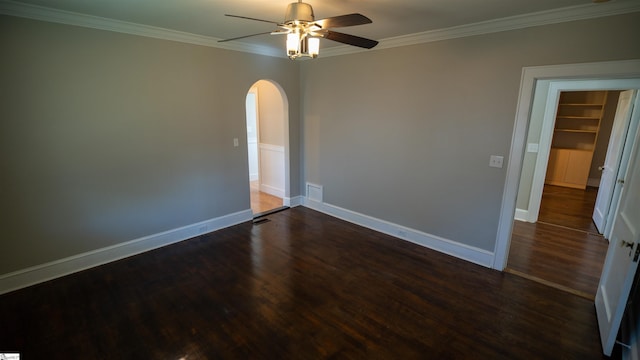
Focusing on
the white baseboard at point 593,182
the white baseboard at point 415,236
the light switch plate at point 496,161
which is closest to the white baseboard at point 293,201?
the white baseboard at point 415,236

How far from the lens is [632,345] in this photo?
80.5 inches

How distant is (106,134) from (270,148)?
3.02m

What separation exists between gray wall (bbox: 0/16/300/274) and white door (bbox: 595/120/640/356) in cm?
427

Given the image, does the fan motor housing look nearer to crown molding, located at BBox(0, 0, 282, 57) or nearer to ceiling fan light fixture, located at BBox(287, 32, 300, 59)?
ceiling fan light fixture, located at BBox(287, 32, 300, 59)

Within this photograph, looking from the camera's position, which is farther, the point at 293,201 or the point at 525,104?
the point at 293,201

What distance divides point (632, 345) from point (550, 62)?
237cm

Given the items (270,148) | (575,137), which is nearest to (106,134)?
(270,148)

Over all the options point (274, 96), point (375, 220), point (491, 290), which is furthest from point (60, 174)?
point (491, 290)

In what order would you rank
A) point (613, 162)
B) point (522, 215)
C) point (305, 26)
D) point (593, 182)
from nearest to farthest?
point (305, 26)
point (613, 162)
point (522, 215)
point (593, 182)

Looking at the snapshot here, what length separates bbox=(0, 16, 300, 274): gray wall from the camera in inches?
108

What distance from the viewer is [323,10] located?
103 inches

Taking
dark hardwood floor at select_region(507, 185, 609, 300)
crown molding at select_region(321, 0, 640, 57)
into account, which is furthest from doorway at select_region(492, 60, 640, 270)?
dark hardwood floor at select_region(507, 185, 609, 300)

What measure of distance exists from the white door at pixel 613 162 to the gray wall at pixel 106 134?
5.38 meters

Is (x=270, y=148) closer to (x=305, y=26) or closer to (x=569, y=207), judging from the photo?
(x=305, y=26)
